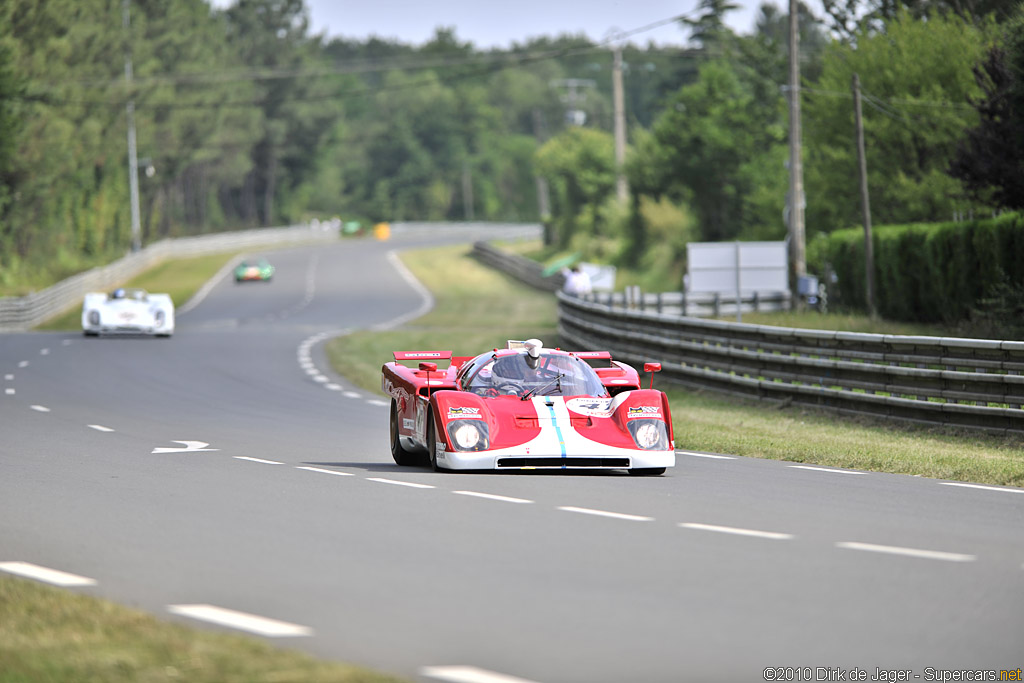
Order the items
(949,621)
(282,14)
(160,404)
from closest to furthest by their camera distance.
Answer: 1. (949,621)
2. (160,404)
3. (282,14)

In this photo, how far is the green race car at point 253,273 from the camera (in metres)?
72.6

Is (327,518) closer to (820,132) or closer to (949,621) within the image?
(949,621)

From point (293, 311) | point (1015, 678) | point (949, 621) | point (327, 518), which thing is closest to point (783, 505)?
point (327, 518)

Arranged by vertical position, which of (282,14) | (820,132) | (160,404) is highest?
(282,14)

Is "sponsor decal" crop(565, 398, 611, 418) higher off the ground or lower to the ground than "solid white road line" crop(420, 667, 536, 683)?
higher

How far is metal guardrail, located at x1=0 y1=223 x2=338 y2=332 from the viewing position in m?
48.5

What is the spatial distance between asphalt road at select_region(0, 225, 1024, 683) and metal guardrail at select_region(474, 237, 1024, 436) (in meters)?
3.61

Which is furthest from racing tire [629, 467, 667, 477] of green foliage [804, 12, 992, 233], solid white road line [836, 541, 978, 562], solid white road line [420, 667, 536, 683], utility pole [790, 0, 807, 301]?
green foliage [804, 12, 992, 233]

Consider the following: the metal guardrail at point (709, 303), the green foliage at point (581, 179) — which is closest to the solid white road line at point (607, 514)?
the metal guardrail at point (709, 303)

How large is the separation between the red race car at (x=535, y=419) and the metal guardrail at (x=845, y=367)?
516 centimetres

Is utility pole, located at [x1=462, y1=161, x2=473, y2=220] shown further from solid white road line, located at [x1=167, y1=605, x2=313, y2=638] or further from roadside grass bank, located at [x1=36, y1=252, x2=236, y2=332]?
solid white road line, located at [x1=167, y1=605, x2=313, y2=638]

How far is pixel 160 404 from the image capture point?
22.2 m

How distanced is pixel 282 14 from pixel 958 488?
5603 inches

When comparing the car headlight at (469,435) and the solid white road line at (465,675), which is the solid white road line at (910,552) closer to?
the solid white road line at (465,675)
